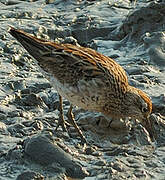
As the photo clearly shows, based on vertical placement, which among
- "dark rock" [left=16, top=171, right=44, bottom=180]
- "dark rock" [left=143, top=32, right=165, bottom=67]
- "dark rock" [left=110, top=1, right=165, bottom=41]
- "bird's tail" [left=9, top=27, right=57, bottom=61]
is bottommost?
A: "dark rock" [left=16, top=171, right=44, bottom=180]

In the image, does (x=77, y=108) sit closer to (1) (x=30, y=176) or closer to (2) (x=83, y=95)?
(2) (x=83, y=95)

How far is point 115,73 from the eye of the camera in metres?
8.05

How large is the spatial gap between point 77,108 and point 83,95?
123 centimetres

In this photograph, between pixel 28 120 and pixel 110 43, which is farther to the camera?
pixel 110 43

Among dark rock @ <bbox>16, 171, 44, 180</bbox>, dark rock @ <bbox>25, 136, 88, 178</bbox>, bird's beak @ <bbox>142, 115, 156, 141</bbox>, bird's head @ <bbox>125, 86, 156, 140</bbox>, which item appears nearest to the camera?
dark rock @ <bbox>16, 171, 44, 180</bbox>

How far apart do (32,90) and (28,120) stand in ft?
3.30

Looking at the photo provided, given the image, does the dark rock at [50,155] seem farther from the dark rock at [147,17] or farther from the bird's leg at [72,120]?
the dark rock at [147,17]

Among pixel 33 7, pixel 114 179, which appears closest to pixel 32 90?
pixel 114 179

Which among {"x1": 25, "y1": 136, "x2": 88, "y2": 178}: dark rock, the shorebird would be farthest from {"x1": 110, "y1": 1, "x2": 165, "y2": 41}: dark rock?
{"x1": 25, "y1": 136, "x2": 88, "y2": 178}: dark rock

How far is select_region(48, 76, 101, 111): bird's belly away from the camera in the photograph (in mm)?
7746

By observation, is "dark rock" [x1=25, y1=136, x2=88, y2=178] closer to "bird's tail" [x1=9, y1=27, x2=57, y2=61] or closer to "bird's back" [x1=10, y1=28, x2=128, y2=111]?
"bird's back" [x1=10, y1=28, x2=128, y2=111]

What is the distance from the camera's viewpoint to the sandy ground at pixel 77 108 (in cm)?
740

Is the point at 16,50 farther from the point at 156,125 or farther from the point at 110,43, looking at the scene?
the point at 156,125

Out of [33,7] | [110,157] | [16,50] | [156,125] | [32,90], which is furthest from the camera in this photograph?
[33,7]
